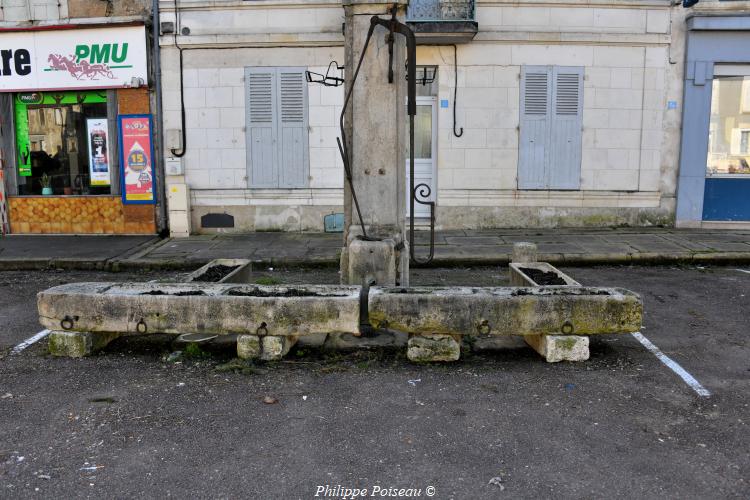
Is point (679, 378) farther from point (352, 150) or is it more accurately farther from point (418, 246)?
point (418, 246)

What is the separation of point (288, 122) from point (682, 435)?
10.0 meters

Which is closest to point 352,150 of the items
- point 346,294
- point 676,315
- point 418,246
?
point 346,294

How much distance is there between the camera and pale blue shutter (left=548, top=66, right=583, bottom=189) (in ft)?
41.3

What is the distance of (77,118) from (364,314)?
10072 mm

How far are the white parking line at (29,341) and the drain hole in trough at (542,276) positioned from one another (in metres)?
4.85

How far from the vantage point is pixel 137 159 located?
1292 cm

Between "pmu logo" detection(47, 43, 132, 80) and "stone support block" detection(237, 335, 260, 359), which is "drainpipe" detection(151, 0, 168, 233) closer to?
"pmu logo" detection(47, 43, 132, 80)

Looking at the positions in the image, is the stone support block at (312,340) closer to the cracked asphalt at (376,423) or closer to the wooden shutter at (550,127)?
the cracked asphalt at (376,423)

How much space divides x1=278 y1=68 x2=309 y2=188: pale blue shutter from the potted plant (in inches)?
185

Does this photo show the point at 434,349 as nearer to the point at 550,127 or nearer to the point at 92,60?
the point at 550,127

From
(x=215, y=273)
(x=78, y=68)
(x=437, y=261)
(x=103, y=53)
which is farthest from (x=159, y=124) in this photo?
(x=215, y=273)

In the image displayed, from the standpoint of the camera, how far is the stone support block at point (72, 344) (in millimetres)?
5633

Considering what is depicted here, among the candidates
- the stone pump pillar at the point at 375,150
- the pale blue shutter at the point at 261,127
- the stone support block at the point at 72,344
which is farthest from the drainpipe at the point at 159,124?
the stone support block at the point at 72,344

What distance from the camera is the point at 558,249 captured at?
10711 mm
